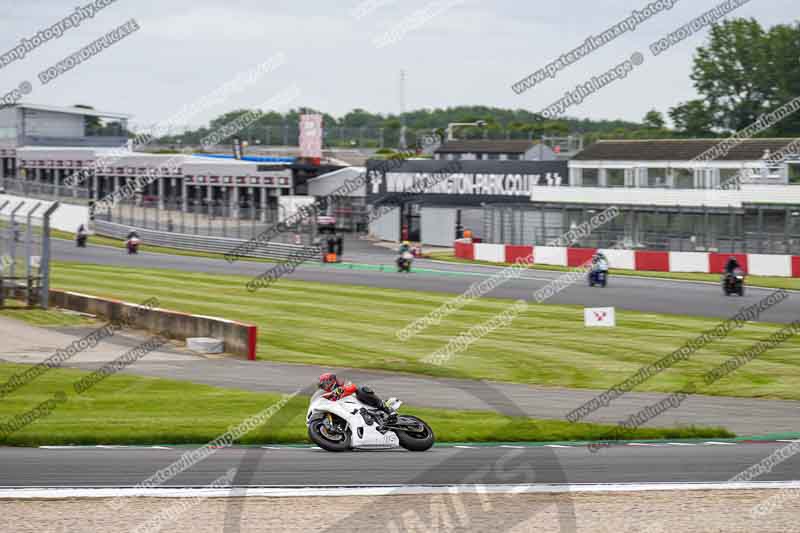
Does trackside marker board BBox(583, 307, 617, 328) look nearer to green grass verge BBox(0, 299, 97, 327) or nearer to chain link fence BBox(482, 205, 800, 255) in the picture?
green grass verge BBox(0, 299, 97, 327)

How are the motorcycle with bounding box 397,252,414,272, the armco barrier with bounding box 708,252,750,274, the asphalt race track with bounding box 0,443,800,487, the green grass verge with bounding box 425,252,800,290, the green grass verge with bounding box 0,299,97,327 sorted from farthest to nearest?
the motorcycle with bounding box 397,252,414,272, the armco barrier with bounding box 708,252,750,274, the green grass verge with bounding box 425,252,800,290, the green grass verge with bounding box 0,299,97,327, the asphalt race track with bounding box 0,443,800,487

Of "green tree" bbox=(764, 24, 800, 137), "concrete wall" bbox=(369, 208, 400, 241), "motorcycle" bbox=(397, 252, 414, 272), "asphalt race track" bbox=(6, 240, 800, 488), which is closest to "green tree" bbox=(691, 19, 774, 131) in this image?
"green tree" bbox=(764, 24, 800, 137)

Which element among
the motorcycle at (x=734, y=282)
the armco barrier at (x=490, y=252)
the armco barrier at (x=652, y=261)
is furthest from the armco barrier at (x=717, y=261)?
the armco barrier at (x=490, y=252)

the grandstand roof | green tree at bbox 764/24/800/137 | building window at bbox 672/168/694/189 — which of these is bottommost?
building window at bbox 672/168/694/189

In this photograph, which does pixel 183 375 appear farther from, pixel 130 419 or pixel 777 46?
pixel 777 46

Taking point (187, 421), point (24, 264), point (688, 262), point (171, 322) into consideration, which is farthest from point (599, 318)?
point (688, 262)

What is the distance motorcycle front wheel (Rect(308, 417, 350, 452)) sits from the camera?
14.5 metres

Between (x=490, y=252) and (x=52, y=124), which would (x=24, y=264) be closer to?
(x=490, y=252)

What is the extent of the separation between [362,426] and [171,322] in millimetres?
13775

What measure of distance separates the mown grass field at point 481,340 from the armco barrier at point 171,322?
685 millimetres

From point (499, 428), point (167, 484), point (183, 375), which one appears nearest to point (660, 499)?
point (499, 428)

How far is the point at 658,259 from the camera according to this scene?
154ft

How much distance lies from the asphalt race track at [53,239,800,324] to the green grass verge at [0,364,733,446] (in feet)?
51.7

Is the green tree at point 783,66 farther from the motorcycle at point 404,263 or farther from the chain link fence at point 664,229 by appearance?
the motorcycle at point 404,263
